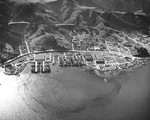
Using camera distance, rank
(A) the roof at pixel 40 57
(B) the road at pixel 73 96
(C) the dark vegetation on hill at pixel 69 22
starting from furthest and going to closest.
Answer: (C) the dark vegetation on hill at pixel 69 22 → (A) the roof at pixel 40 57 → (B) the road at pixel 73 96

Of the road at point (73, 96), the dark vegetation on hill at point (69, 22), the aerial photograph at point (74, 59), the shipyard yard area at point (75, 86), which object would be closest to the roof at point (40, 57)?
the shipyard yard area at point (75, 86)

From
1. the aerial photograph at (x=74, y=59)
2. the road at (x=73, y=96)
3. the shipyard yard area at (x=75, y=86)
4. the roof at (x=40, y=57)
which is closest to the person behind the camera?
the road at (x=73, y=96)

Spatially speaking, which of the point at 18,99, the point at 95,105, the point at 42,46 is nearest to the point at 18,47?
the point at 42,46

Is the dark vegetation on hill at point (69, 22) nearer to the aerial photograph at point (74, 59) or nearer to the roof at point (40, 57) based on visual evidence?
the aerial photograph at point (74, 59)

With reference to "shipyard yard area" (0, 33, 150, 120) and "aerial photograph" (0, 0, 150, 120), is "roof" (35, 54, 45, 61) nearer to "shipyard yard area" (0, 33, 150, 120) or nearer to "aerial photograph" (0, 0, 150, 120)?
"shipyard yard area" (0, 33, 150, 120)

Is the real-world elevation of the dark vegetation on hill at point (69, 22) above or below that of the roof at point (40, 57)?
above

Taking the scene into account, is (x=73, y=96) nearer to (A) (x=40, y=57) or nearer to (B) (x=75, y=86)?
(B) (x=75, y=86)

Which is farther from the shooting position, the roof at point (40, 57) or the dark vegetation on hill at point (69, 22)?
the dark vegetation on hill at point (69, 22)

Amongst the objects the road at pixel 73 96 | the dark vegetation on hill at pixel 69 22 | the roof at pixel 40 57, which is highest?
the dark vegetation on hill at pixel 69 22

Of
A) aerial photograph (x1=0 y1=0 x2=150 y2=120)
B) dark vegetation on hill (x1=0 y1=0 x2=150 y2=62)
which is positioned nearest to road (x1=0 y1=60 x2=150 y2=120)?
aerial photograph (x1=0 y1=0 x2=150 y2=120)
